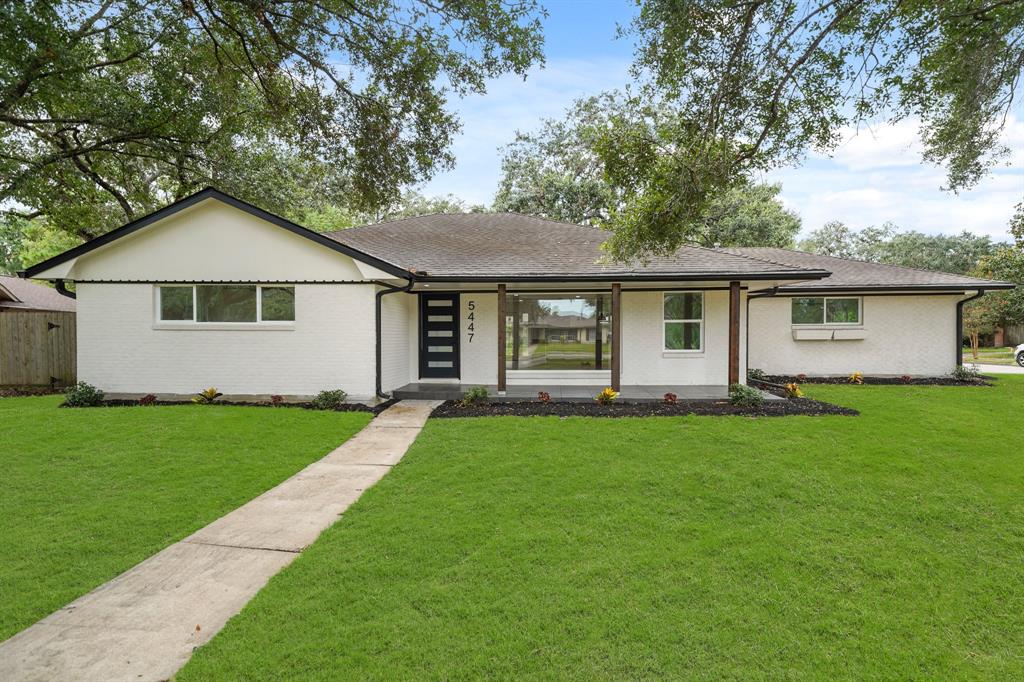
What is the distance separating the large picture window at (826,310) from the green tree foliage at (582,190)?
8888 millimetres

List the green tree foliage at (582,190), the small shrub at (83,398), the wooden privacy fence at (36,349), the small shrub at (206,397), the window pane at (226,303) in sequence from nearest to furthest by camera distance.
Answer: the small shrub at (83,398), the small shrub at (206,397), the window pane at (226,303), the wooden privacy fence at (36,349), the green tree foliage at (582,190)

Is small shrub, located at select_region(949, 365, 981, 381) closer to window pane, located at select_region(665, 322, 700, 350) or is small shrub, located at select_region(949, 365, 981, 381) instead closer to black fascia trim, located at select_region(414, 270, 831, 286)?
black fascia trim, located at select_region(414, 270, 831, 286)

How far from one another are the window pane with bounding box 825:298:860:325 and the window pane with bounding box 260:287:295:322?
13.8m

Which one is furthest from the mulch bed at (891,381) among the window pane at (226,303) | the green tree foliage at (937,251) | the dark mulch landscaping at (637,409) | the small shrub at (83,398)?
the green tree foliage at (937,251)

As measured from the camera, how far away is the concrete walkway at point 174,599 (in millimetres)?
2668

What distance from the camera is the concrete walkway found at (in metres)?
2.67

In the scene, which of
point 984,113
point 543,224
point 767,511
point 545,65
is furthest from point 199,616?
point 543,224

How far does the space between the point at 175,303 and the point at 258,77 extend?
15.2ft

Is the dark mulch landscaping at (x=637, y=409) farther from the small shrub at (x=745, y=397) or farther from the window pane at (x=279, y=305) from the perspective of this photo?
the window pane at (x=279, y=305)

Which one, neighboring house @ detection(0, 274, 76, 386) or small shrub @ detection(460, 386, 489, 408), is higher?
neighboring house @ detection(0, 274, 76, 386)

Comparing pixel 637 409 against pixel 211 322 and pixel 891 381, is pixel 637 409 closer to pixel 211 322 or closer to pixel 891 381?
pixel 211 322

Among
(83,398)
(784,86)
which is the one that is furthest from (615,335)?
(83,398)

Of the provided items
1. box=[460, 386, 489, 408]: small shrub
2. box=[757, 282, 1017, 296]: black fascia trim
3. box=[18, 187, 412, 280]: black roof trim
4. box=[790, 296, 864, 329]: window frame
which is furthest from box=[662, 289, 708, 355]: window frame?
box=[18, 187, 412, 280]: black roof trim

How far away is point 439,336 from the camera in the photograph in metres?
12.0
